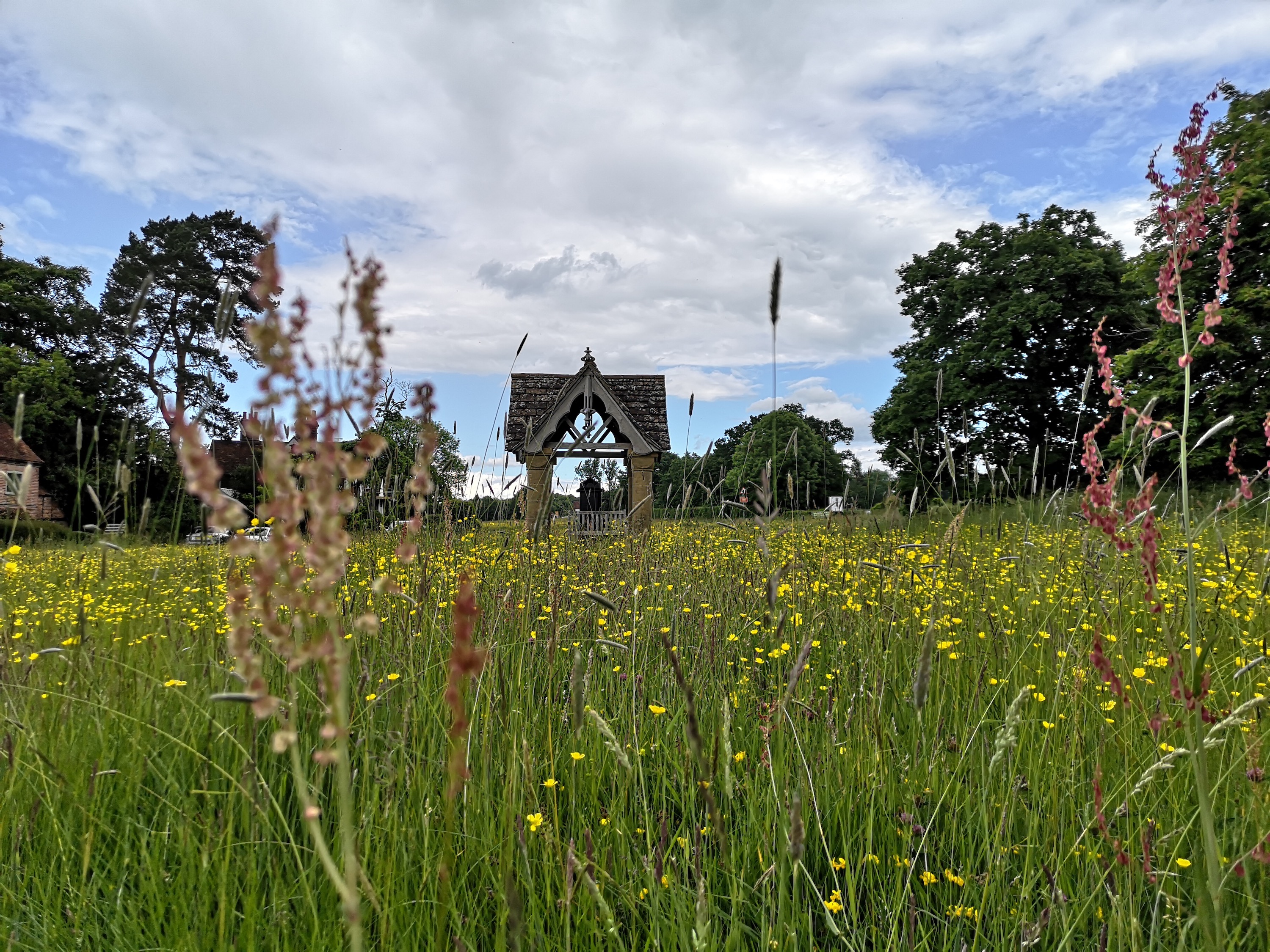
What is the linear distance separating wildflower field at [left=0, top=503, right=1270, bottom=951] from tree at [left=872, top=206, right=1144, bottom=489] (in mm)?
23419

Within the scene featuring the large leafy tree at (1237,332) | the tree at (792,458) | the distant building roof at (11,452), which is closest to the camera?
the tree at (792,458)

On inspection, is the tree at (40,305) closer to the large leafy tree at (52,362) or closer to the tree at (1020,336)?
the large leafy tree at (52,362)

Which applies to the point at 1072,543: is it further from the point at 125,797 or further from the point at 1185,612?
the point at 125,797

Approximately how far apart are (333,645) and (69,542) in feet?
22.5

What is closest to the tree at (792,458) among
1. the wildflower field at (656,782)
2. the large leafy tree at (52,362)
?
the wildflower field at (656,782)

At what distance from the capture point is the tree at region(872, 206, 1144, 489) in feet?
87.1

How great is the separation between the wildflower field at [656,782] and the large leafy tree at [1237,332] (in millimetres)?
19057

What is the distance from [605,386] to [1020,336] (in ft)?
65.8

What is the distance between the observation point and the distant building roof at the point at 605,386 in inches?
593

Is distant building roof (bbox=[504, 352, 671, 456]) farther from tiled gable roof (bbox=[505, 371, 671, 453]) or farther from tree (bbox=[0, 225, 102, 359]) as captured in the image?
tree (bbox=[0, 225, 102, 359])

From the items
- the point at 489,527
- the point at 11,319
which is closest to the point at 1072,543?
the point at 489,527

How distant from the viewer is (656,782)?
2463 millimetres

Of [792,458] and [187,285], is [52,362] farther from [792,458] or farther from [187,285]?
[792,458]

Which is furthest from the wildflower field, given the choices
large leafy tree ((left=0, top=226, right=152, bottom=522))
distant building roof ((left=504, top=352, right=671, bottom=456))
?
large leafy tree ((left=0, top=226, right=152, bottom=522))
